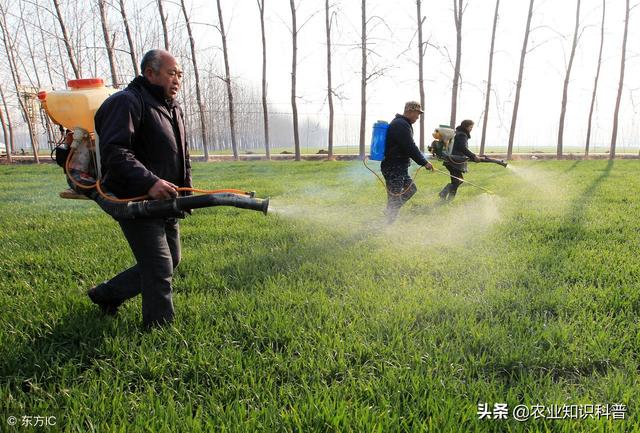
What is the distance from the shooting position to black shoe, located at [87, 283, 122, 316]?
9.49 feet

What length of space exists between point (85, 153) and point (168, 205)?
77 centimetres

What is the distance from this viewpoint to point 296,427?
5.97 ft

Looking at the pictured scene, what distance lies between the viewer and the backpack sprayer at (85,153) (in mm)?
2508

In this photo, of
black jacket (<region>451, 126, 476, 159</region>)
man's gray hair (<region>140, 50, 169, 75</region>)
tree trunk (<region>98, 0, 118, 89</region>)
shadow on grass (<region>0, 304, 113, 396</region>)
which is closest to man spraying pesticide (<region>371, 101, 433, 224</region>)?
black jacket (<region>451, 126, 476, 159</region>)

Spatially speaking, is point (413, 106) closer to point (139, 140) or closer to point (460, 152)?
point (460, 152)

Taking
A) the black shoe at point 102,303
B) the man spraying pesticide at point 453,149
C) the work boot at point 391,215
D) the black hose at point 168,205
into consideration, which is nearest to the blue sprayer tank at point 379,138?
the work boot at point 391,215

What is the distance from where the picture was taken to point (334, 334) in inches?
106

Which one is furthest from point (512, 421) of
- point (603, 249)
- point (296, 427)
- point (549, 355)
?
point (603, 249)

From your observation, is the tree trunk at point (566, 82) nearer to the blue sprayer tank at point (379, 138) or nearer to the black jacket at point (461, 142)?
the black jacket at point (461, 142)

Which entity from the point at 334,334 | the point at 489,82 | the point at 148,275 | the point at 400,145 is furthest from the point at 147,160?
the point at 489,82

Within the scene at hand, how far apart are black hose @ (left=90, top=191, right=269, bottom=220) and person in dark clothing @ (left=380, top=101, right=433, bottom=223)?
152 inches

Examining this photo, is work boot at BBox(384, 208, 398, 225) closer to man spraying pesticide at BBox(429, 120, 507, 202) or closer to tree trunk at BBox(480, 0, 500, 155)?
man spraying pesticide at BBox(429, 120, 507, 202)

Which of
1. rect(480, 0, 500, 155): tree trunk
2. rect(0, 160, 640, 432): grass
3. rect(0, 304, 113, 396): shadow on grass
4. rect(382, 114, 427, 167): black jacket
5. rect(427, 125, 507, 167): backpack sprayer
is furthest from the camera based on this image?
rect(480, 0, 500, 155): tree trunk

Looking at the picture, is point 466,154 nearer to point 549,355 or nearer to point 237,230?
point 237,230
